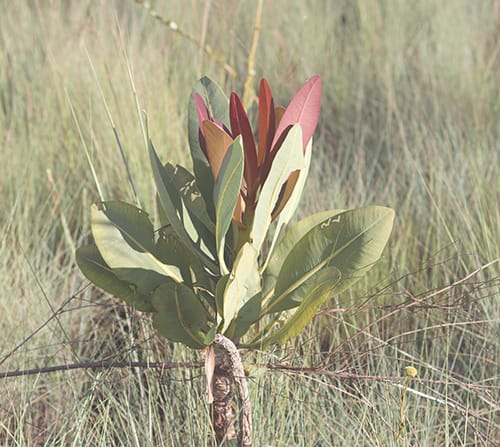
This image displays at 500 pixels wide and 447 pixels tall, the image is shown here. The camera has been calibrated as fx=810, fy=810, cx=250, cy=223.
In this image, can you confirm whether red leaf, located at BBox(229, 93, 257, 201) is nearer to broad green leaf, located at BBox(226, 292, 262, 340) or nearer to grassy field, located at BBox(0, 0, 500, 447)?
broad green leaf, located at BBox(226, 292, 262, 340)

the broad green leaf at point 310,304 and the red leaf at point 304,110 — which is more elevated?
the red leaf at point 304,110

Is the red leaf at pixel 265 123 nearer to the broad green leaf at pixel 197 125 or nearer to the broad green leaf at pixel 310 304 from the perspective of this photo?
the broad green leaf at pixel 197 125

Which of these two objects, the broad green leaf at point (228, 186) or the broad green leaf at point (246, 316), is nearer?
the broad green leaf at point (228, 186)

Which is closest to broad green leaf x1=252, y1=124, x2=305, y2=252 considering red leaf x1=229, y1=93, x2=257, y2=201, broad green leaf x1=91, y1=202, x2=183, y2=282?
red leaf x1=229, y1=93, x2=257, y2=201

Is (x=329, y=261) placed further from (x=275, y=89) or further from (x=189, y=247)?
(x=275, y=89)

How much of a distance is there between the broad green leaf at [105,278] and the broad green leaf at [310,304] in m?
0.20

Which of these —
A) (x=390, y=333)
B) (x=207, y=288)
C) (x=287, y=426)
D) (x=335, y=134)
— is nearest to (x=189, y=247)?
(x=207, y=288)

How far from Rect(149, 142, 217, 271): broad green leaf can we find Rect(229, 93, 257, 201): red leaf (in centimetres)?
9

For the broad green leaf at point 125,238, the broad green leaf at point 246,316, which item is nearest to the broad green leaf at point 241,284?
the broad green leaf at point 246,316

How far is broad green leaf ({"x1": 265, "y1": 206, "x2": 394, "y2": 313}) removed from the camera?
1.22 meters

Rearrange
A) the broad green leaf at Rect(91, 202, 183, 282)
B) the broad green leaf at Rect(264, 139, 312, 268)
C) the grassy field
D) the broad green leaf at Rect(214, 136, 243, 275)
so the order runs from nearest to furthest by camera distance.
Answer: the broad green leaf at Rect(214, 136, 243, 275)
the broad green leaf at Rect(91, 202, 183, 282)
the broad green leaf at Rect(264, 139, 312, 268)
the grassy field

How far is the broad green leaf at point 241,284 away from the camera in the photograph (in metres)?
1.15

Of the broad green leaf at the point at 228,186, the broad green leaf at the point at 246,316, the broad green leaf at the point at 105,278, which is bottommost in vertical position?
the broad green leaf at the point at 246,316

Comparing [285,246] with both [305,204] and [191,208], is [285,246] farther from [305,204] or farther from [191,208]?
[305,204]
